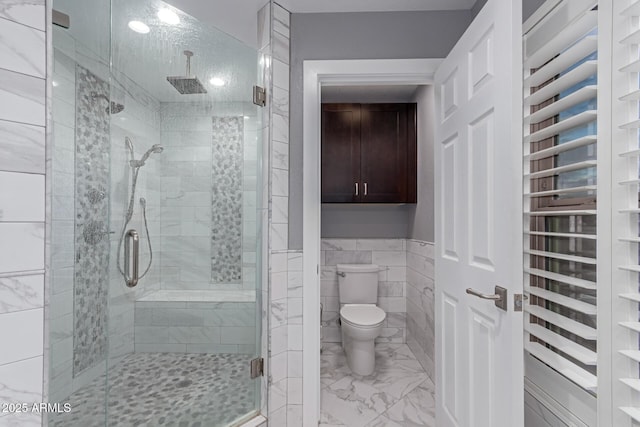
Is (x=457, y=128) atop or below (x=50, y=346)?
atop

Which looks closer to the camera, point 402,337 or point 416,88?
point 416,88

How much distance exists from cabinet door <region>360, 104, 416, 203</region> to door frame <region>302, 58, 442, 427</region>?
4.37ft

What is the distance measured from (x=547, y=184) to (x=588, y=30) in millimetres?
534

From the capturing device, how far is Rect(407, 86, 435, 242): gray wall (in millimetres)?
2836

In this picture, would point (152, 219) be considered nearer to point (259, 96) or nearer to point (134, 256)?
point (134, 256)

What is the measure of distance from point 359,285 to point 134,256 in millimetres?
2302

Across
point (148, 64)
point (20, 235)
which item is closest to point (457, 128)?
point (148, 64)

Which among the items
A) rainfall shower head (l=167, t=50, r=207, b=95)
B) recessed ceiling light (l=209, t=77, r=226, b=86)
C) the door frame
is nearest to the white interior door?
the door frame

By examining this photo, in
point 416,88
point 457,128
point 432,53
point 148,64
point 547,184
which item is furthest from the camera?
point 416,88

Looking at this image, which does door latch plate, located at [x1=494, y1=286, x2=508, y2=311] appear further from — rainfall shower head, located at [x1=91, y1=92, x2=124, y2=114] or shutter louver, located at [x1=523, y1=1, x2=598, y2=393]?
rainfall shower head, located at [x1=91, y1=92, x2=124, y2=114]

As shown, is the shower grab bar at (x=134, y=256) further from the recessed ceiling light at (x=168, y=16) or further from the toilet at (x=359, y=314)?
the toilet at (x=359, y=314)

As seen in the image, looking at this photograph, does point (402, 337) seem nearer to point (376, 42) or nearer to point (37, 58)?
point (376, 42)

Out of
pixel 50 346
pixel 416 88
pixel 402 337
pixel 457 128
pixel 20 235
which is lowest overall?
pixel 402 337

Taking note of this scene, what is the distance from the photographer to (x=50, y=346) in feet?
3.83
